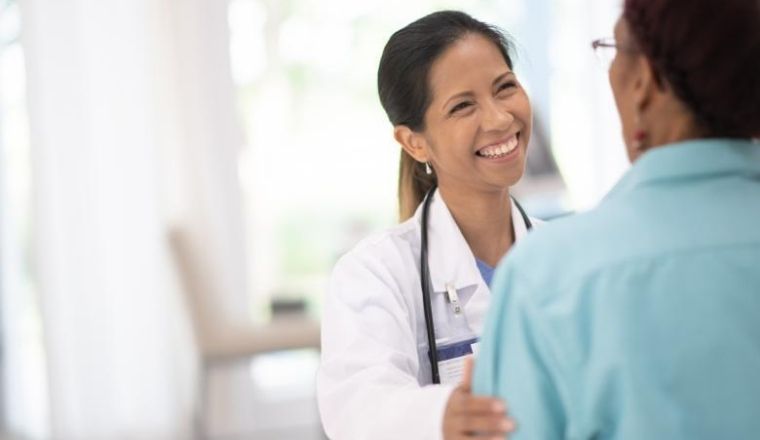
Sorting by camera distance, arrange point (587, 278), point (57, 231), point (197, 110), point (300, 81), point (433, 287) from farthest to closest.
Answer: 1. point (300, 81)
2. point (197, 110)
3. point (57, 231)
4. point (433, 287)
5. point (587, 278)

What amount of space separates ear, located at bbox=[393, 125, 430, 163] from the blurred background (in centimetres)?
242

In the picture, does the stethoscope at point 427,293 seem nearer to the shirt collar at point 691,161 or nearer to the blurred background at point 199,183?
the shirt collar at point 691,161

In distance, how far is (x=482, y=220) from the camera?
1812mm

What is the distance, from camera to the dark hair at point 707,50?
1038 mm

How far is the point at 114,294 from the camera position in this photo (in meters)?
4.24

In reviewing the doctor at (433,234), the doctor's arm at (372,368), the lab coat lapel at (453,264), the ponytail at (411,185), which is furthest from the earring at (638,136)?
the ponytail at (411,185)

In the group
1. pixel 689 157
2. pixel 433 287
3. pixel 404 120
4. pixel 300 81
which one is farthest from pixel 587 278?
pixel 300 81

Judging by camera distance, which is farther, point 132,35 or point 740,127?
point 132,35

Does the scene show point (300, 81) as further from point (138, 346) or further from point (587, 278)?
point (587, 278)

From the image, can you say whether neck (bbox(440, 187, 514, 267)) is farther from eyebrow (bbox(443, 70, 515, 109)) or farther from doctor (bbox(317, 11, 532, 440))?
eyebrow (bbox(443, 70, 515, 109))

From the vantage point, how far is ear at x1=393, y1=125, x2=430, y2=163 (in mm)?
1801

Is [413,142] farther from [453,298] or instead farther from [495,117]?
[453,298]

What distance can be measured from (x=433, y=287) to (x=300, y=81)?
→ 3.44 metres

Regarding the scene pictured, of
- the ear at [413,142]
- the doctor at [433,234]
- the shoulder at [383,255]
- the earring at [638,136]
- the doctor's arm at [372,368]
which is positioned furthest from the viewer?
the ear at [413,142]
